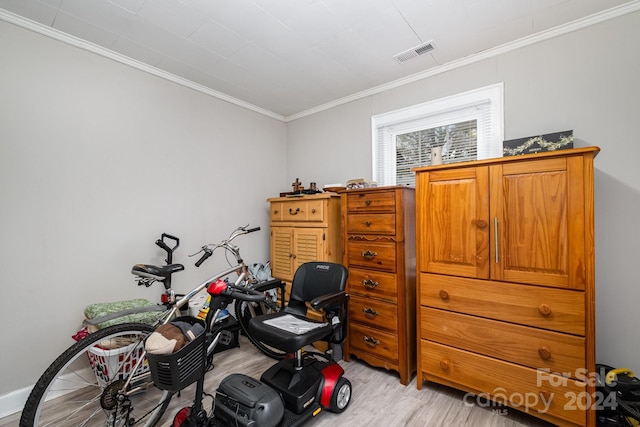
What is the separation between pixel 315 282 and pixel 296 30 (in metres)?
1.93

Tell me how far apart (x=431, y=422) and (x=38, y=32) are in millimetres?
3815

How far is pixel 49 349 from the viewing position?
6.76 ft

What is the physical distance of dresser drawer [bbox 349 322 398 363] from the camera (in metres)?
2.26

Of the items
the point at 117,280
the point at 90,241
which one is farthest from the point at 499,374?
the point at 90,241

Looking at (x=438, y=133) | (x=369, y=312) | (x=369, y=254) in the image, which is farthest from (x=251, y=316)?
(x=438, y=133)

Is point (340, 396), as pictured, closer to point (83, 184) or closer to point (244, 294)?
point (244, 294)

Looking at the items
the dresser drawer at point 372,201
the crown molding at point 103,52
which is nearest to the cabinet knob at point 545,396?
the dresser drawer at point 372,201

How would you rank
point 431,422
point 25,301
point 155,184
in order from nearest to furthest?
point 431,422 < point 25,301 < point 155,184

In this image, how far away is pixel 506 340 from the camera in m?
1.79

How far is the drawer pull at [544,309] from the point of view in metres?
1.66

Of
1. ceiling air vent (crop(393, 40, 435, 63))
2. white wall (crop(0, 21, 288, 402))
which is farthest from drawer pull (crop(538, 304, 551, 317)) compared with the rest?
white wall (crop(0, 21, 288, 402))

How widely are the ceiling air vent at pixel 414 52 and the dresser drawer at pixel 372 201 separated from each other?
1213 mm

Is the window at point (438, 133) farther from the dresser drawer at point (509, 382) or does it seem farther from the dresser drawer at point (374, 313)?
the dresser drawer at point (509, 382)

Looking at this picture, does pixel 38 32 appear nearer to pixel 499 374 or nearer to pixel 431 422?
pixel 431 422
